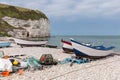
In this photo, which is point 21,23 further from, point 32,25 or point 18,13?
point 18,13

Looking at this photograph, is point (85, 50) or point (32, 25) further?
point (32, 25)

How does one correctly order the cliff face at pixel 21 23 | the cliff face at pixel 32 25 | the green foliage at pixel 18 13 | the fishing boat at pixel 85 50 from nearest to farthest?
the fishing boat at pixel 85 50
the cliff face at pixel 21 23
the cliff face at pixel 32 25
the green foliage at pixel 18 13

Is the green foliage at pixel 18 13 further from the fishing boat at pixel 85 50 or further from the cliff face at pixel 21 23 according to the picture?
the fishing boat at pixel 85 50

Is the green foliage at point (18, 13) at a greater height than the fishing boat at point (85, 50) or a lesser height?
greater

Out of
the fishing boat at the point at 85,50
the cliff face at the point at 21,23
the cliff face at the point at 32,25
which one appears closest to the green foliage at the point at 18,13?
the cliff face at the point at 21,23

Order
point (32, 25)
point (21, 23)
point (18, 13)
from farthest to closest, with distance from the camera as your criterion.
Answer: point (32, 25)
point (18, 13)
point (21, 23)

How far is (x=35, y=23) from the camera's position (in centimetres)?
11525

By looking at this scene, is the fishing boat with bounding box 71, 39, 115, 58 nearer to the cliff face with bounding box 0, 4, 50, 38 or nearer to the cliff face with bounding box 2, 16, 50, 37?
the cliff face with bounding box 0, 4, 50, 38

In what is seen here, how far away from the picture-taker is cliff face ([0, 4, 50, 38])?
3707 inches

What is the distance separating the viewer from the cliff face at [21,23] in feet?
309

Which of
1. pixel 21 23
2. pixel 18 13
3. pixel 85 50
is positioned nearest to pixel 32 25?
pixel 21 23

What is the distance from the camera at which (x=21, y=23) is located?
349 ft

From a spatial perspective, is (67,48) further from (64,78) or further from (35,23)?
(35,23)

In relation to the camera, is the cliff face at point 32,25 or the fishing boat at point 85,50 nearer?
the fishing boat at point 85,50
